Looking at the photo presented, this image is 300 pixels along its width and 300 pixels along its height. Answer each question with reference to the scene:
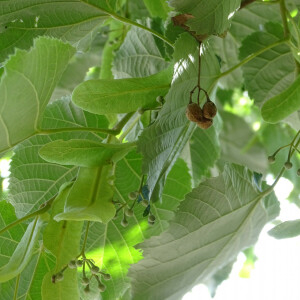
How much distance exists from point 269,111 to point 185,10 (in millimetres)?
242

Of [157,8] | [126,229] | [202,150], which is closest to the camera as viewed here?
[126,229]

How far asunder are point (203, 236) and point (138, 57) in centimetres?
52

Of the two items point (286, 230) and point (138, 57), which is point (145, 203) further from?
point (138, 57)

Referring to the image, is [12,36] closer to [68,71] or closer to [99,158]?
[99,158]

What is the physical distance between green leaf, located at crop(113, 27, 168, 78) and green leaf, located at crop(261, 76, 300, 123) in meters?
0.41

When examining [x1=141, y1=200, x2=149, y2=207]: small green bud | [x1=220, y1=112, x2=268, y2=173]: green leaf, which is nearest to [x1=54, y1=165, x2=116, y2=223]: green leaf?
[x1=141, y1=200, x2=149, y2=207]: small green bud

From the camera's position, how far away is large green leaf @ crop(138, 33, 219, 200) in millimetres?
1029

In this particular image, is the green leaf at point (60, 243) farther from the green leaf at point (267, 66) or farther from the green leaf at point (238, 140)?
the green leaf at point (238, 140)

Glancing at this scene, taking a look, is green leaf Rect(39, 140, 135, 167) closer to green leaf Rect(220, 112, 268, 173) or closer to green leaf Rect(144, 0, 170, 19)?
green leaf Rect(144, 0, 170, 19)

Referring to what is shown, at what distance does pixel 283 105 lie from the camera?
1064mm

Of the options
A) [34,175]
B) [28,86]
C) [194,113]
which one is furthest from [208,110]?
[34,175]

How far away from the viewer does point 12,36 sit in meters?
1.27

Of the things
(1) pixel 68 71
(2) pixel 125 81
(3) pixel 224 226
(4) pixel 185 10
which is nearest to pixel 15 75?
(2) pixel 125 81

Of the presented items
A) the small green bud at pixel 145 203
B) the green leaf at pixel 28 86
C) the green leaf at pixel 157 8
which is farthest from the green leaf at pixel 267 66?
the green leaf at pixel 28 86
